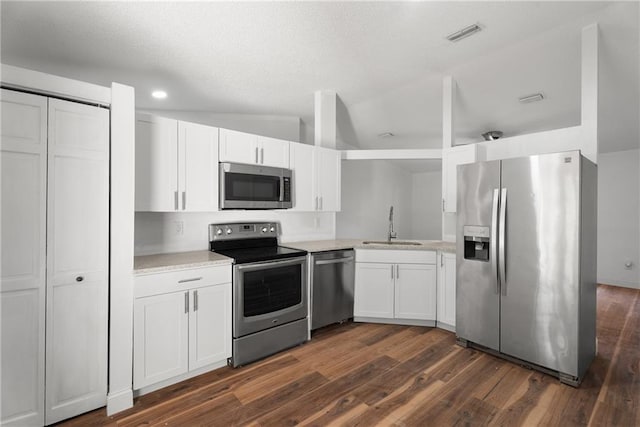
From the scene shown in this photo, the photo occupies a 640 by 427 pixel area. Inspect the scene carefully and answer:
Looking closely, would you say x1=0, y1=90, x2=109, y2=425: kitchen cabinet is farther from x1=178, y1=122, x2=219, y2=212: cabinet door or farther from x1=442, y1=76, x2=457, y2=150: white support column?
x1=442, y1=76, x2=457, y2=150: white support column

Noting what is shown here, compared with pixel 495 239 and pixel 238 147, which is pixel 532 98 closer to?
pixel 495 239

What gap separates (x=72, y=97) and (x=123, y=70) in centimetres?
147

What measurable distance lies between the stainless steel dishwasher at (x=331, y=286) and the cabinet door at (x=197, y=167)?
3.90 feet

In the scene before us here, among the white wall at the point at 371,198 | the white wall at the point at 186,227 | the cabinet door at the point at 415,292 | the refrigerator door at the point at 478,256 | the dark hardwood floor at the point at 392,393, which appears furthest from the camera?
the white wall at the point at 371,198

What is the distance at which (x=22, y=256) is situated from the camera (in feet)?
5.60

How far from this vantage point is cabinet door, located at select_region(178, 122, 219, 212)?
2.63m

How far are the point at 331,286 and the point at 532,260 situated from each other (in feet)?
6.05

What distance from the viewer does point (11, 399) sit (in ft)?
5.56

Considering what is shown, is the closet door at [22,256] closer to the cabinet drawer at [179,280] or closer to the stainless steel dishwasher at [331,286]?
the cabinet drawer at [179,280]

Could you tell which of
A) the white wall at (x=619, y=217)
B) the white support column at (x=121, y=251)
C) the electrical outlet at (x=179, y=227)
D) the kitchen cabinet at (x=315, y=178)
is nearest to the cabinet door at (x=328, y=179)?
the kitchen cabinet at (x=315, y=178)

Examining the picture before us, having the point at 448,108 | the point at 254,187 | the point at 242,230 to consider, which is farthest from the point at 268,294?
the point at 448,108

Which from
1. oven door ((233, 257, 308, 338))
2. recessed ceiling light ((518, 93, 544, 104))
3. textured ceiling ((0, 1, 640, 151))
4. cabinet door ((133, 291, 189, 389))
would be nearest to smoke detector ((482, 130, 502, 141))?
textured ceiling ((0, 1, 640, 151))

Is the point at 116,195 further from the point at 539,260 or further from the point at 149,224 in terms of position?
the point at 539,260

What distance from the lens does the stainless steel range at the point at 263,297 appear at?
2545mm
